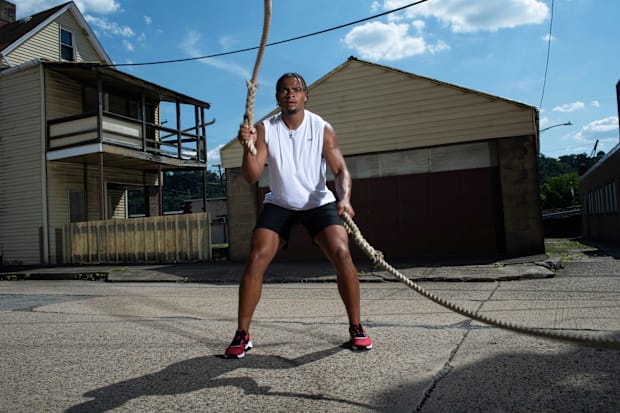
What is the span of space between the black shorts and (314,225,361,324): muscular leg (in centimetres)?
5

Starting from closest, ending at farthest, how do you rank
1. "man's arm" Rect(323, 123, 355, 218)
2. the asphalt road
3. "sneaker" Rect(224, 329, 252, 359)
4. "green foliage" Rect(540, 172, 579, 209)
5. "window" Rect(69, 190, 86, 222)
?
the asphalt road → "sneaker" Rect(224, 329, 252, 359) → "man's arm" Rect(323, 123, 355, 218) → "window" Rect(69, 190, 86, 222) → "green foliage" Rect(540, 172, 579, 209)

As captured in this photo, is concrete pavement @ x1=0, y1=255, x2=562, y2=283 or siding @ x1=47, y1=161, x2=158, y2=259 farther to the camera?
siding @ x1=47, y1=161, x2=158, y2=259

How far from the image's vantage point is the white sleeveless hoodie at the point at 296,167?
3.43m

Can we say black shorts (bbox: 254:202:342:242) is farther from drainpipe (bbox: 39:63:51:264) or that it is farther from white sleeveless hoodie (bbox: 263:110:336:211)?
drainpipe (bbox: 39:63:51:264)

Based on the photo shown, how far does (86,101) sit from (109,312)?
15.0 m

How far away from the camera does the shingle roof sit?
18.7 metres

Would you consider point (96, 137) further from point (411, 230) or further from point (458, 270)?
point (458, 270)

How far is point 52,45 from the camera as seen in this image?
19859mm

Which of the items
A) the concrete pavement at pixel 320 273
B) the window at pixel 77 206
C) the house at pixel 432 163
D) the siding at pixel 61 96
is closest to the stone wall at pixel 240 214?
the concrete pavement at pixel 320 273

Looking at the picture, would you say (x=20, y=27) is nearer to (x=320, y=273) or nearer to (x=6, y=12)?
(x=6, y=12)

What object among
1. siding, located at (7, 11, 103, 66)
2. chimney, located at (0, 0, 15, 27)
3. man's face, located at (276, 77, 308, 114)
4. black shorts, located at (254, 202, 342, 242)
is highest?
chimney, located at (0, 0, 15, 27)

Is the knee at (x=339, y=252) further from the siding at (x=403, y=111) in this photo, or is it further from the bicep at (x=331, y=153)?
the siding at (x=403, y=111)

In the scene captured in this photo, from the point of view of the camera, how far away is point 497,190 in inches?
442

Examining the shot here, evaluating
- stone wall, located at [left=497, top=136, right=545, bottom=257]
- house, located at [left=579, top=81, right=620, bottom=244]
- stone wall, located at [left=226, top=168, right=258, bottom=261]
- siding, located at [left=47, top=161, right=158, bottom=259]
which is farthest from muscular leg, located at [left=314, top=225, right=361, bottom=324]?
house, located at [left=579, top=81, right=620, bottom=244]
